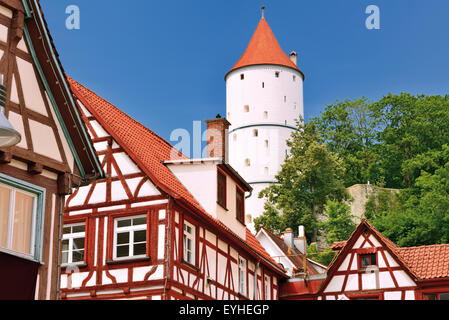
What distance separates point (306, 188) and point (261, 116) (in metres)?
21.1

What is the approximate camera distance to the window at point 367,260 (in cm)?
3391

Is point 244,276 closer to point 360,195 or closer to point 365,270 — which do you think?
point 365,270

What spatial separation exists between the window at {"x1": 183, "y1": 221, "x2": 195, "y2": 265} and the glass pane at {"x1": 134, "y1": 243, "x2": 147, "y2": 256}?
1319mm

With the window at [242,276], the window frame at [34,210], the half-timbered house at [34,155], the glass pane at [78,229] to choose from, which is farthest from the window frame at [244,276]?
the window frame at [34,210]

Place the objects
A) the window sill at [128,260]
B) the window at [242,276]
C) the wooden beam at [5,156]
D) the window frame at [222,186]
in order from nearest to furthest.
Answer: the wooden beam at [5,156] < the window sill at [128,260] < the window frame at [222,186] < the window at [242,276]

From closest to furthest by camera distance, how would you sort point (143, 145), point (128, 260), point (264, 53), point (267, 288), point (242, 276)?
point (128, 260)
point (143, 145)
point (242, 276)
point (267, 288)
point (264, 53)

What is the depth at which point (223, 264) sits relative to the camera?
89.2 ft

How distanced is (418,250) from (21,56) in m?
21.9

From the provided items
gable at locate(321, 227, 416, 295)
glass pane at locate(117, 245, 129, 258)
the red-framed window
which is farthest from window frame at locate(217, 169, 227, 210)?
the red-framed window

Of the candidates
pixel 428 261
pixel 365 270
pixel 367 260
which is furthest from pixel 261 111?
pixel 428 261

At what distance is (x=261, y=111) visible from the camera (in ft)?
284

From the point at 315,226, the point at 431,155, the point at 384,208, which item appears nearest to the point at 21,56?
the point at 315,226

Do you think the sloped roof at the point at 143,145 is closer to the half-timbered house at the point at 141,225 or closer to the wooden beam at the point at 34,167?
the half-timbered house at the point at 141,225

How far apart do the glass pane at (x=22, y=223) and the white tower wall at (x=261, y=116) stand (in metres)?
68.8
